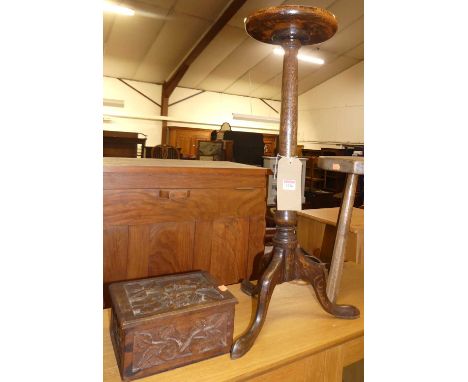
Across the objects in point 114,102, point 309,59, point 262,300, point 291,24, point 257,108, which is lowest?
point 262,300

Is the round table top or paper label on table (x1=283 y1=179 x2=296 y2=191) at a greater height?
the round table top

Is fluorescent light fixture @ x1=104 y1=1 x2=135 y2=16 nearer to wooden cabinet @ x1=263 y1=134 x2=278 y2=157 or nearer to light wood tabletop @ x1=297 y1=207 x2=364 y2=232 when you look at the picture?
light wood tabletop @ x1=297 y1=207 x2=364 y2=232

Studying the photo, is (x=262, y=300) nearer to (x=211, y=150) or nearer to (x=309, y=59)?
(x=211, y=150)

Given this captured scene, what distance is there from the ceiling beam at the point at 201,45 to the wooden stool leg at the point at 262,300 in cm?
628

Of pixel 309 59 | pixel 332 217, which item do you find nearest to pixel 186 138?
pixel 309 59

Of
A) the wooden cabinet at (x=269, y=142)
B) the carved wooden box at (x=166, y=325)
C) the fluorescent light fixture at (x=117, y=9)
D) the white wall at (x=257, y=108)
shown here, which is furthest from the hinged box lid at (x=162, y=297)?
the wooden cabinet at (x=269, y=142)

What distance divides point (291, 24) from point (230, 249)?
0.79 meters

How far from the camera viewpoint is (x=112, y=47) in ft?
23.4

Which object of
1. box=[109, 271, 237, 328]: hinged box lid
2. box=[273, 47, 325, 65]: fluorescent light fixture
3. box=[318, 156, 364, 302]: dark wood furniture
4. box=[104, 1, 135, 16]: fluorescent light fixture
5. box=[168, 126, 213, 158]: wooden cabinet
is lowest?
box=[109, 271, 237, 328]: hinged box lid

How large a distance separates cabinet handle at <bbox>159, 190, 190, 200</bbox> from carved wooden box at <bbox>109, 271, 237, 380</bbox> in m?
0.35

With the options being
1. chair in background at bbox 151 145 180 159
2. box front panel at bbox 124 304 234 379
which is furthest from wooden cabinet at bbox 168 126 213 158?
box front panel at bbox 124 304 234 379

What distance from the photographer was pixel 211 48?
24.8 ft

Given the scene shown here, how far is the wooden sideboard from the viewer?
1.06 meters
